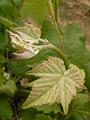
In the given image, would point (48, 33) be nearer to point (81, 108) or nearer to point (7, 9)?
point (7, 9)

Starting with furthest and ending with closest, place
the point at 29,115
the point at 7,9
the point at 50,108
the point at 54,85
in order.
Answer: the point at 7,9, the point at 29,115, the point at 50,108, the point at 54,85

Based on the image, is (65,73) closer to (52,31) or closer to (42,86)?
(42,86)

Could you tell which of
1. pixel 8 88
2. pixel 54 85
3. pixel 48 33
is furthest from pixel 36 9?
pixel 54 85

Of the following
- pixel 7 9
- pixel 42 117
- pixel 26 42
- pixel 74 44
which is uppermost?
pixel 7 9

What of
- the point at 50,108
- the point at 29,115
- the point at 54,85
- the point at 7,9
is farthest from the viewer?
the point at 7,9

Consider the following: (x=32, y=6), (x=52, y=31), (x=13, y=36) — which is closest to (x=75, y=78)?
(x=13, y=36)

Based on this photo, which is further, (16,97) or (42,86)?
(16,97)

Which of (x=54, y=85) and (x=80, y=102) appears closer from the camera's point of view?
(x=54, y=85)
